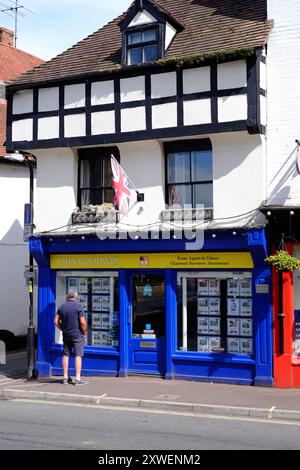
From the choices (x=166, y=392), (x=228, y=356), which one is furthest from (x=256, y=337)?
(x=166, y=392)

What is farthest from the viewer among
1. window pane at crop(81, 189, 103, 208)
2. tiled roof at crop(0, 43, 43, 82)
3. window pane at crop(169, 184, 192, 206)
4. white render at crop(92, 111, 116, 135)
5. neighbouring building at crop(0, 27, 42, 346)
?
tiled roof at crop(0, 43, 43, 82)

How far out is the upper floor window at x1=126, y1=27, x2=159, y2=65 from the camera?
14.3 meters

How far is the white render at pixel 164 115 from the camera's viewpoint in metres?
13.5

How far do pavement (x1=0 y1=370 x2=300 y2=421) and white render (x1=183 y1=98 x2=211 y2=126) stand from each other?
17.8ft

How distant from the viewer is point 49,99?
14.9 meters

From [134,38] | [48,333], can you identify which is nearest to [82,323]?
[48,333]

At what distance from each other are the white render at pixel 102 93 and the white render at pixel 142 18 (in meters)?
1.50

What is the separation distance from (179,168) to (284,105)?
8.61 feet

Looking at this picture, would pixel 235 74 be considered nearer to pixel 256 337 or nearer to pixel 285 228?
pixel 285 228

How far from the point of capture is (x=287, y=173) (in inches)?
506

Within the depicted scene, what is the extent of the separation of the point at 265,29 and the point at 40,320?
8242 millimetres

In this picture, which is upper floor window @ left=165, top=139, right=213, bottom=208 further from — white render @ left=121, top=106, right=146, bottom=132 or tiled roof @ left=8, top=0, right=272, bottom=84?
tiled roof @ left=8, top=0, right=272, bottom=84

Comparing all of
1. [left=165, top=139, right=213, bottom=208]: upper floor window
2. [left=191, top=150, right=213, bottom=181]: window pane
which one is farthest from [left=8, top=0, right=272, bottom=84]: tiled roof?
[left=191, top=150, right=213, bottom=181]: window pane
